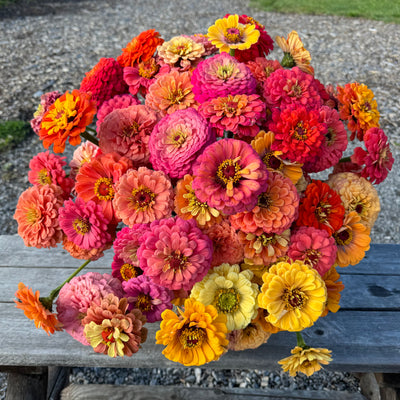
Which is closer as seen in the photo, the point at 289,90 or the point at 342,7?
the point at 289,90

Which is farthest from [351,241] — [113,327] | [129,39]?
[129,39]

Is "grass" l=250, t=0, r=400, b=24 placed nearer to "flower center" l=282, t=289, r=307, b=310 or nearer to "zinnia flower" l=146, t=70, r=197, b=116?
"zinnia flower" l=146, t=70, r=197, b=116

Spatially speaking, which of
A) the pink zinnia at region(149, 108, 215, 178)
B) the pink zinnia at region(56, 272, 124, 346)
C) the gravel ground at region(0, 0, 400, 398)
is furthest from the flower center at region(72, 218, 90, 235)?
the gravel ground at region(0, 0, 400, 398)

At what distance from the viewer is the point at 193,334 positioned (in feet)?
2.91

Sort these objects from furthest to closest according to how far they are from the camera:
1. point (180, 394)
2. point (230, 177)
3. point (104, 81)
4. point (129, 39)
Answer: point (129, 39) < point (180, 394) < point (104, 81) < point (230, 177)

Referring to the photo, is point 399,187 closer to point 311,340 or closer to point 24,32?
point 311,340

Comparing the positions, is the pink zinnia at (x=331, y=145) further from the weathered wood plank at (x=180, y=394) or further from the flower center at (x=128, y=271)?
the weathered wood plank at (x=180, y=394)

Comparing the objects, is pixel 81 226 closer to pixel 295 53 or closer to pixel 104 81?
pixel 104 81

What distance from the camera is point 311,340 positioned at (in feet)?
4.09

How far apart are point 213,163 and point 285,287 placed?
11.6 inches

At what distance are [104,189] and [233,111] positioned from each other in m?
0.35

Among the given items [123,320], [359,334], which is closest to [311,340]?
[359,334]

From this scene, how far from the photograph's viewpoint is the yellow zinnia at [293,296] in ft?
2.84

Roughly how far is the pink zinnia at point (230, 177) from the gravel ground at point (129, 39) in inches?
60.2
